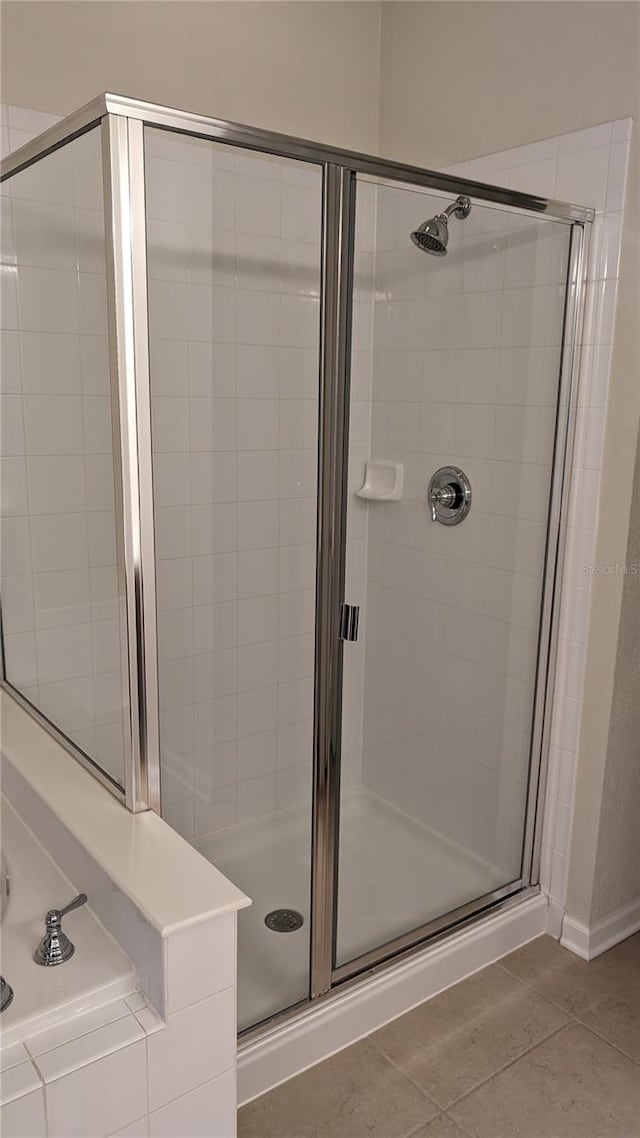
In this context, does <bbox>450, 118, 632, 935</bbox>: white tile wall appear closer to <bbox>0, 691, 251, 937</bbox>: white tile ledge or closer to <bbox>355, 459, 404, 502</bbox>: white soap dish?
<bbox>355, 459, 404, 502</bbox>: white soap dish

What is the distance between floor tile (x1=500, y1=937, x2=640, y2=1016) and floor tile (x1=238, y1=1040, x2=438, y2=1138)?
48 cm

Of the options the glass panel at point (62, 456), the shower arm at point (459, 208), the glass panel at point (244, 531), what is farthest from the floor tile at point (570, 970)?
the shower arm at point (459, 208)

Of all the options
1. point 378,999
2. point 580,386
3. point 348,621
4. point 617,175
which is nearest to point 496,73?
point 617,175

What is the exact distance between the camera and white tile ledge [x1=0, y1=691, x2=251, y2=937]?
4.41ft

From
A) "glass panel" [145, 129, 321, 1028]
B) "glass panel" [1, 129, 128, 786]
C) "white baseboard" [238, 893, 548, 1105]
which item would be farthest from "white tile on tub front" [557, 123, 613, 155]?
"white baseboard" [238, 893, 548, 1105]

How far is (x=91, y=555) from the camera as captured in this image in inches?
65.3

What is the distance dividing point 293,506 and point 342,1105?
49.0 inches

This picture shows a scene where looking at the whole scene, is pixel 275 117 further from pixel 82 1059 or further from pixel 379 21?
pixel 82 1059

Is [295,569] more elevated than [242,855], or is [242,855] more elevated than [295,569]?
[295,569]

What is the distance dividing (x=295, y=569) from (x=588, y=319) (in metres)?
0.91

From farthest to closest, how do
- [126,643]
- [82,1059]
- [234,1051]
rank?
1. [126,643]
2. [234,1051]
3. [82,1059]

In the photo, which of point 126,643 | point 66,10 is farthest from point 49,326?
point 66,10

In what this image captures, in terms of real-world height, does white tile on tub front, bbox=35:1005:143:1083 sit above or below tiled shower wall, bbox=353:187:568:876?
below

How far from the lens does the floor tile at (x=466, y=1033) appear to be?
1867mm
